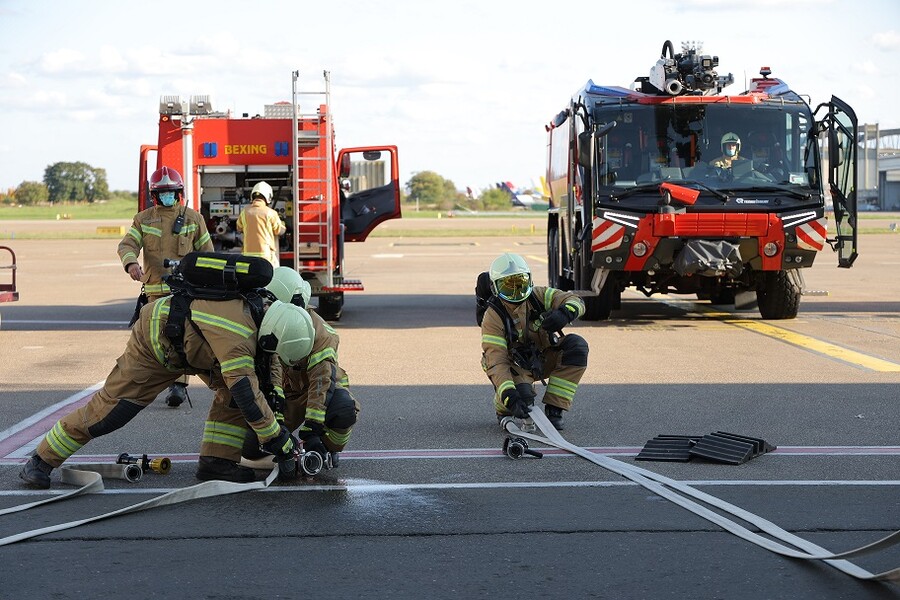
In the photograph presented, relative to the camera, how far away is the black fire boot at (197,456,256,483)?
6.61m

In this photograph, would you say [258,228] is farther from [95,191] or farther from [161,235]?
[95,191]

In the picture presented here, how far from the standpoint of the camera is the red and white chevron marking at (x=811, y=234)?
1419 centimetres

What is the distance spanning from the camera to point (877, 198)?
109812mm

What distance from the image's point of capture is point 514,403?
7703mm

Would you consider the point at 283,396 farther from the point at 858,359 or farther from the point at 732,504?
the point at 858,359

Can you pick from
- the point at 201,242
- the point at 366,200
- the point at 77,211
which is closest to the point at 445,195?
the point at 77,211

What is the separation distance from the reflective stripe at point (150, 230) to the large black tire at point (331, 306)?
645cm

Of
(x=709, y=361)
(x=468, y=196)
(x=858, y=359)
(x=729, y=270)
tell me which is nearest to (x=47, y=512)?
(x=709, y=361)

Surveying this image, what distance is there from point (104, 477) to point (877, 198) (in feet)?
364

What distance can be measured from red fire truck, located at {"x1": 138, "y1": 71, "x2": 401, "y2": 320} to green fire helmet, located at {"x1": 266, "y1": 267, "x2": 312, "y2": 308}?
325 inches

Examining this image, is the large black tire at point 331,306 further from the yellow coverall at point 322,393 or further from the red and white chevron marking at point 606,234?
the yellow coverall at point 322,393

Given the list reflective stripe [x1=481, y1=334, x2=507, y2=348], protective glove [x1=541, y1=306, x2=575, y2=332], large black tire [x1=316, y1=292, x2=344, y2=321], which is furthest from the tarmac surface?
large black tire [x1=316, y1=292, x2=344, y2=321]

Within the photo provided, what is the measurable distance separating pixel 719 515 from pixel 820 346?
757 cm

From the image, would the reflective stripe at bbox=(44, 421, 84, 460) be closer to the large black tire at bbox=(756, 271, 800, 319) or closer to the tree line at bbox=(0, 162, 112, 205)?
the large black tire at bbox=(756, 271, 800, 319)
